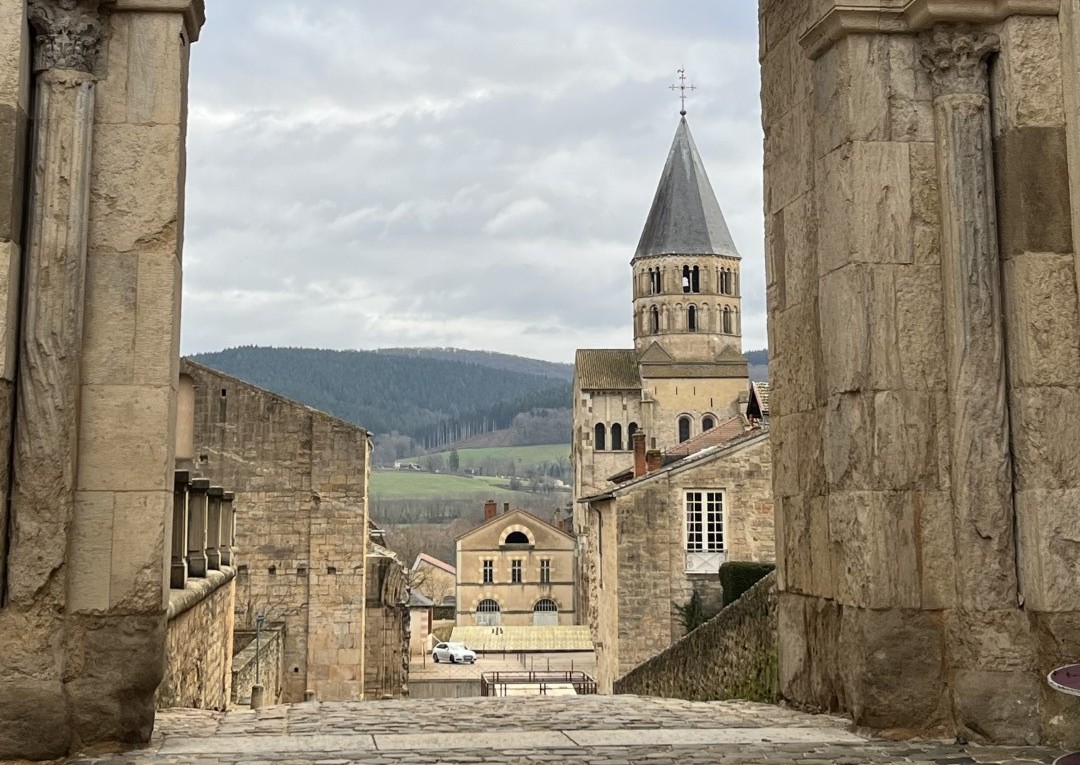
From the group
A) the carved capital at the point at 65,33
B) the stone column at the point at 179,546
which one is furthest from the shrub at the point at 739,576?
the carved capital at the point at 65,33

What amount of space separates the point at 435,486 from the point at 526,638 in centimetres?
9401

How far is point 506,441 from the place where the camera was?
18625cm

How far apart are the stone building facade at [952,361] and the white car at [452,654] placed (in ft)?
133

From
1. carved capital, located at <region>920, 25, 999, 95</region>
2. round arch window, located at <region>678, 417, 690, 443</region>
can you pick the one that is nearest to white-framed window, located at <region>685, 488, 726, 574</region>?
carved capital, located at <region>920, 25, 999, 95</region>

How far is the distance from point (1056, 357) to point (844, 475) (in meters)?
1.18

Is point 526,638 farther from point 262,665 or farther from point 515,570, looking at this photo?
point 262,665

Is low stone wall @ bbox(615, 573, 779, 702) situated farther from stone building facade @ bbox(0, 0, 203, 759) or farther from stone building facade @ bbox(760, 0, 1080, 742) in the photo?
stone building facade @ bbox(0, 0, 203, 759)

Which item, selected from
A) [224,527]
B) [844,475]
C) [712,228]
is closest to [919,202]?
[844,475]

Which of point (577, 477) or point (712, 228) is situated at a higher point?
point (712, 228)

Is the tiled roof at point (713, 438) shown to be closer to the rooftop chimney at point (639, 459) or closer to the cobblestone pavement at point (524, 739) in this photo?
the rooftop chimney at point (639, 459)

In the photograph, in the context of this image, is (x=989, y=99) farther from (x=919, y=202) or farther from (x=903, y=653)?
(x=903, y=653)

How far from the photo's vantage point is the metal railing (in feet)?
108

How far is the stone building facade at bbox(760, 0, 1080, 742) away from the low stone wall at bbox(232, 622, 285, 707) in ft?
32.5

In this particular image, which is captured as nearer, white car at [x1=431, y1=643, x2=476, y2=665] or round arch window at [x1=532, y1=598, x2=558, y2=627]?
white car at [x1=431, y1=643, x2=476, y2=665]
